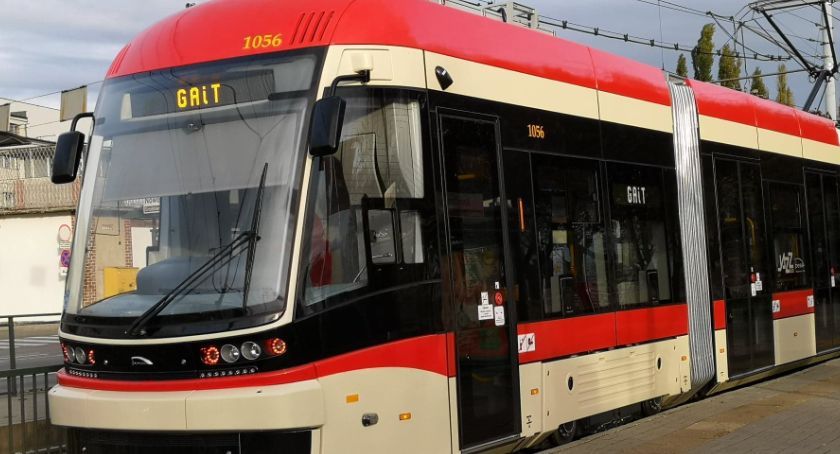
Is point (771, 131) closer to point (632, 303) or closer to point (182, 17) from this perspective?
point (632, 303)

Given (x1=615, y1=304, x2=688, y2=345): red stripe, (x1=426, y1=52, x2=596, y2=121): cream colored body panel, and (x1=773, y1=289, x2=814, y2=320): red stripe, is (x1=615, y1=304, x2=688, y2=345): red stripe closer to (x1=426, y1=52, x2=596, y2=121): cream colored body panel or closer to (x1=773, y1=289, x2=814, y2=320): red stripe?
(x1=426, y1=52, x2=596, y2=121): cream colored body panel

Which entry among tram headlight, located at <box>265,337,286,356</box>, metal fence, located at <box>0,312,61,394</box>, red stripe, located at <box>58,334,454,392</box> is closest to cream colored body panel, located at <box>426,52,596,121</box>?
red stripe, located at <box>58,334,454,392</box>

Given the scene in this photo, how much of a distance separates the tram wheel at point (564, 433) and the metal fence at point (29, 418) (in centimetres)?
408

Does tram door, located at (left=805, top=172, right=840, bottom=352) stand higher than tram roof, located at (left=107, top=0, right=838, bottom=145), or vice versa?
tram roof, located at (left=107, top=0, right=838, bottom=145)

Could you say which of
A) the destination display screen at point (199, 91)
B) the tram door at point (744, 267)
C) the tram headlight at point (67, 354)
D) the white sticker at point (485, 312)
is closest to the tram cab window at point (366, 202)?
the destination display screen at point (199, 91)

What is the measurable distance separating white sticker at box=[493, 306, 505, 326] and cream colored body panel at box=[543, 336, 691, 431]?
0.74 meters

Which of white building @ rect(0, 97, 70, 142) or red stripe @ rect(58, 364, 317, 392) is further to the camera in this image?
white building @ rect(0, 97, 70, 142)

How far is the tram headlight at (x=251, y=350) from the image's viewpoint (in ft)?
20.2

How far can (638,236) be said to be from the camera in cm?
995

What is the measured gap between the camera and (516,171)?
8219 millimetres

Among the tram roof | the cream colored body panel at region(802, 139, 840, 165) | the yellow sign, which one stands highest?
the tram roof

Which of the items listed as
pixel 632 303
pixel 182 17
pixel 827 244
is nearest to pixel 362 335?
pixel 182 17

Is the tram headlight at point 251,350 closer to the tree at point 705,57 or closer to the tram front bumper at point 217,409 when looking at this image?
the tram front bumper at point 217,409

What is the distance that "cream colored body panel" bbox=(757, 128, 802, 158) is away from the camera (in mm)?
12867
